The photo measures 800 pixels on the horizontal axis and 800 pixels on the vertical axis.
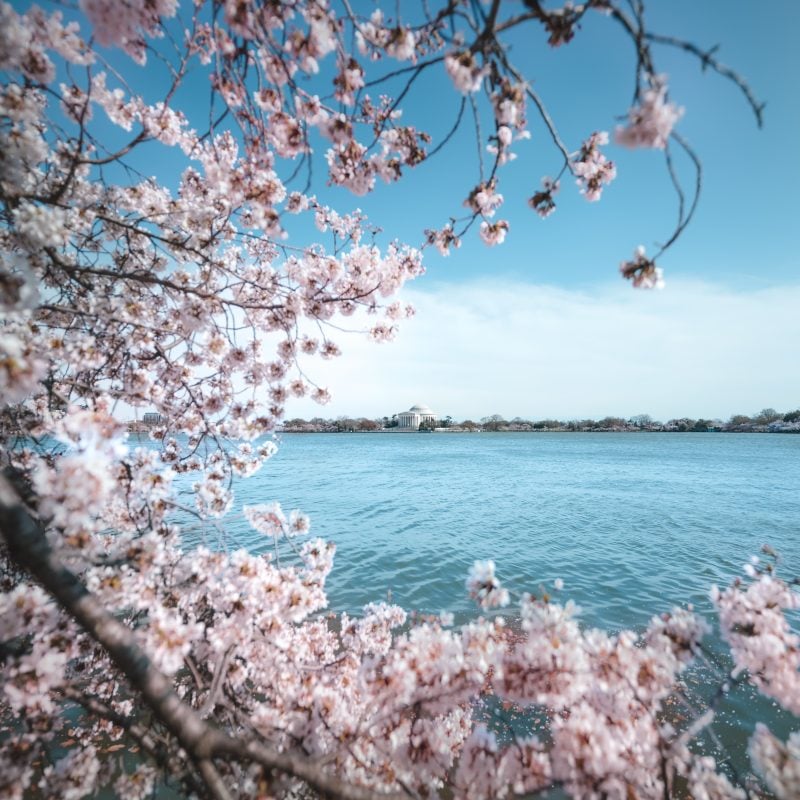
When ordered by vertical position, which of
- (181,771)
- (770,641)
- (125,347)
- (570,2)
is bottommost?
(181,771)

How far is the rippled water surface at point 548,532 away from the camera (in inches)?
443

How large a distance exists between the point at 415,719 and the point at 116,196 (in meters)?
5.99

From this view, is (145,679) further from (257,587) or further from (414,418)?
(414,418)

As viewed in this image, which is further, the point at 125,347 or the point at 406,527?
the point at 406,527

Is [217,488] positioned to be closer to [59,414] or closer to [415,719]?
[59,414]

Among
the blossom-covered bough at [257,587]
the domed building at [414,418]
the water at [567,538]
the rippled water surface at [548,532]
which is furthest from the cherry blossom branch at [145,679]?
the domed building at [414,418]

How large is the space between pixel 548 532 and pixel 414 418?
160 m

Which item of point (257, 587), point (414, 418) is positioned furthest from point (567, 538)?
point (414, 418)

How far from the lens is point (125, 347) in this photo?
495 cm

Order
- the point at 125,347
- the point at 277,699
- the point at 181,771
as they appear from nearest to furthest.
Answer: the point at 181,771 < the point at 277,699 < the point at 125,347

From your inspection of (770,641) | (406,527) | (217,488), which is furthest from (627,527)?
(217,488)

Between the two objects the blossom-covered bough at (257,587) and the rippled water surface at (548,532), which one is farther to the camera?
the rippled water surface at (548,532)

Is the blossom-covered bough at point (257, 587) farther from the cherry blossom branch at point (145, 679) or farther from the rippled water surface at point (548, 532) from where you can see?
the rippled water surface at point (548, 532)

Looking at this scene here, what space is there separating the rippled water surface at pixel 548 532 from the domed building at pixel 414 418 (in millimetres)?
139499
